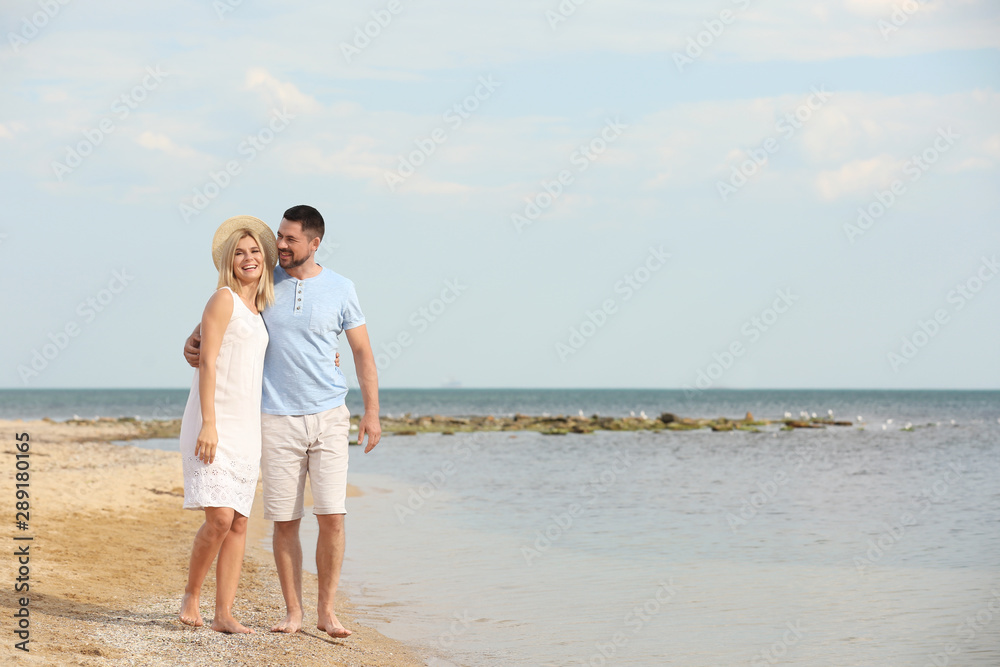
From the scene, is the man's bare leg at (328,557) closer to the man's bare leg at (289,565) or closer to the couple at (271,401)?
the couple at (271,401)

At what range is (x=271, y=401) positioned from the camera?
5016 millimetres

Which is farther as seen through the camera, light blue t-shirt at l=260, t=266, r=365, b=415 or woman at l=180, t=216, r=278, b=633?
light blue t-shirt at l=260, t=266, r=365, b=415

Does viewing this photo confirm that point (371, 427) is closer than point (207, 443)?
No

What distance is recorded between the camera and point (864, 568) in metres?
9.16

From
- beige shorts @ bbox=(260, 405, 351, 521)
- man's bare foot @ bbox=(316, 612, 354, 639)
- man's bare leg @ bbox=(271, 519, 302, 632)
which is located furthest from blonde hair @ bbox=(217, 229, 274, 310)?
man's bare foot @ bbox=(316, 612, 354, 639)

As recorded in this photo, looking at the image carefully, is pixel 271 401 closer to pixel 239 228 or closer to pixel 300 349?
pixel 300 349

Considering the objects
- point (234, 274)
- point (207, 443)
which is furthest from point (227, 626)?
point (234, 274)

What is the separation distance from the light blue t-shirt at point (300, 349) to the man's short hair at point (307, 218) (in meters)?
0.29

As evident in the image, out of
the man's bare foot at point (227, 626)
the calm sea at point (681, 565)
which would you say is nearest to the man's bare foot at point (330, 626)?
the man's bare foot at point (227, 626)

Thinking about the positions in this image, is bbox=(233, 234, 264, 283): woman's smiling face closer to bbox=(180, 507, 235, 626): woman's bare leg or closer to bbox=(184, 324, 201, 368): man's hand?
bbox=(184, 324, 201, 368): man's hand

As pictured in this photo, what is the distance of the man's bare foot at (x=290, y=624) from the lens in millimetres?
5207

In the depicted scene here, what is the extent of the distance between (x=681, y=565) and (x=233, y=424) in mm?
5719

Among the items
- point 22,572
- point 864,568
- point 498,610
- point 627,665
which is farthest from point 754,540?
point 22,572

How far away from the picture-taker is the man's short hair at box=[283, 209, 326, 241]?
16.5 feet
